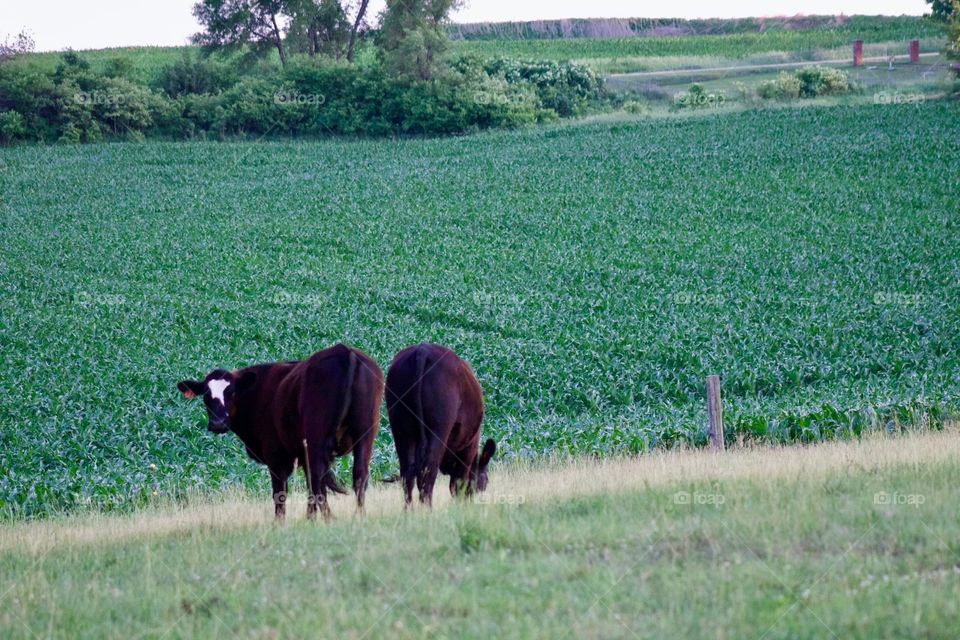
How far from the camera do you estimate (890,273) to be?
28234 millimetres

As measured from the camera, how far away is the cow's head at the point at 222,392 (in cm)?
1005

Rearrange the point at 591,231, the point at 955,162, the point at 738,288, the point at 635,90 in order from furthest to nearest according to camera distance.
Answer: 1. the point at 635,90
2. the point at 955,162
3. the point at 591,231
4. the point at 738,288

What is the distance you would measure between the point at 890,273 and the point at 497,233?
14165 millimetres

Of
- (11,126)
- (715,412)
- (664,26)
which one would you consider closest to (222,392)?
(715,412)

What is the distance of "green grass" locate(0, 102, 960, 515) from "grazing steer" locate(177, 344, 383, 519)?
132 inches

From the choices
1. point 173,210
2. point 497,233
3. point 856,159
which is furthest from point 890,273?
point 173,210

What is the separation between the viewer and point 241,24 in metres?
73.6

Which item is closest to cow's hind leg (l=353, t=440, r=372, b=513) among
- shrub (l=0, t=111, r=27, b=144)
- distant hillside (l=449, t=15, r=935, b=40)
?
shrub (l=0, t=111, r=27, b=144)

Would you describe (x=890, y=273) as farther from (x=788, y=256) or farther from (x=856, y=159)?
(x=856, y=159)

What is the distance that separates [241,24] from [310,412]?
69.7 metres

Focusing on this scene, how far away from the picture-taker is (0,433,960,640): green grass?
16.3 ft

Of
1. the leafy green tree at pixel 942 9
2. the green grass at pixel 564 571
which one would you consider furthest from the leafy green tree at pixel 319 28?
the green grass at pixel 564 571

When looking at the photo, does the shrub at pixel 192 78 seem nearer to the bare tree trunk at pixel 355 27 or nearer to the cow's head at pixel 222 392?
the bare tree trunk at pixel 355 27

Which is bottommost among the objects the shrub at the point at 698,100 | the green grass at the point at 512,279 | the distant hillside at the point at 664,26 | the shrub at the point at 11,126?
the green grass at the point at 512,279
